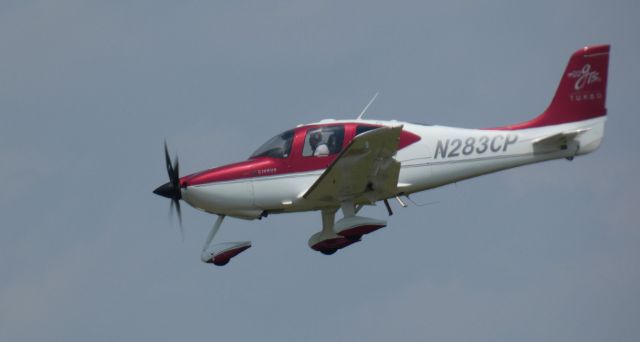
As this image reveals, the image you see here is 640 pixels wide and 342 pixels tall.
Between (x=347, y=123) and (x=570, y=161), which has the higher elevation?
(x=347, y=123)

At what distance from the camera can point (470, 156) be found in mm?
17906

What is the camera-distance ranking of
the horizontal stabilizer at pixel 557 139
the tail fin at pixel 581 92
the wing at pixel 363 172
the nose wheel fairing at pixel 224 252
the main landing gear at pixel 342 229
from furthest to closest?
the tail fin at pixel 581 92, the nose wheel fairing at pixel 224 252, the horizontal stabilizer at pixel 557 139, the main landing gear at pixel 342 229, the wing at pixel 363 172

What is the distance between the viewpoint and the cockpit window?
692 inches

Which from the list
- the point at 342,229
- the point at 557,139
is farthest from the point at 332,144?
the point at 557,139

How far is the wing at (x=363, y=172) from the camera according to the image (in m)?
15.8

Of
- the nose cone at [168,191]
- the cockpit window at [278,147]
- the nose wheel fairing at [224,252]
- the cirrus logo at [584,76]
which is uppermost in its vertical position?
the cirrus logo at [584,76]

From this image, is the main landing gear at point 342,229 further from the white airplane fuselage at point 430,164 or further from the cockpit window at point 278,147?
the cockpit window at point 278,147

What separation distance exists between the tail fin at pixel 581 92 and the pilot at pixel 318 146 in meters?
3.64

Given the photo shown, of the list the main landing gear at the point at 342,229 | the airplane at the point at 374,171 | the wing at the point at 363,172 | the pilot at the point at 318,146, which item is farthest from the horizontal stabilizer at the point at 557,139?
the pilot at the point at 318,146

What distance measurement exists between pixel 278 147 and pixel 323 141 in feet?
2.93

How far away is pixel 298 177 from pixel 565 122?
540cm

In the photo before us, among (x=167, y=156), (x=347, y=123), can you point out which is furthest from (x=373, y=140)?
(x=167, y=156)

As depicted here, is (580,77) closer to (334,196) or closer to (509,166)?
(509,166)

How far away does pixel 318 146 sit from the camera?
17.5m
